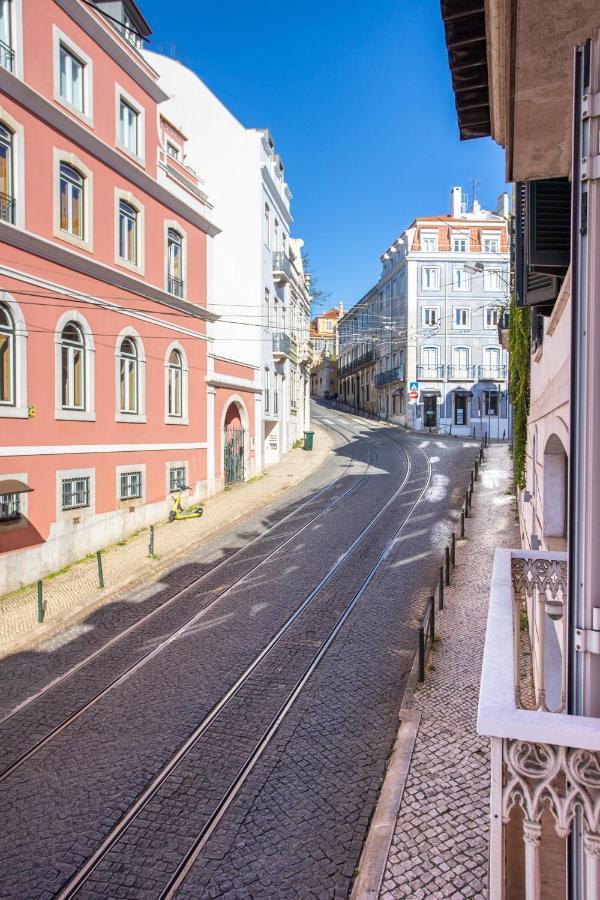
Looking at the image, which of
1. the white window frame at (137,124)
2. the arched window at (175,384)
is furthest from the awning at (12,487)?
the white window frame at (137,124)

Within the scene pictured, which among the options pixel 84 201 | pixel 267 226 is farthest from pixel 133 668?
pixel 267 226

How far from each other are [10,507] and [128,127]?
37.2 ft

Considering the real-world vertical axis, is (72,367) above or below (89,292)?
below

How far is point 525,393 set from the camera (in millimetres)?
13922

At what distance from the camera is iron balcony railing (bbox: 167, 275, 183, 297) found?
63.1 ft

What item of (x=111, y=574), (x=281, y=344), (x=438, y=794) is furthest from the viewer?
(x=281, y=344)

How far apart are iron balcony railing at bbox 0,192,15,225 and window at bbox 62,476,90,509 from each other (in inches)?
229

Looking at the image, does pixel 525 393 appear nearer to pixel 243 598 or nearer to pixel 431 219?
pixel 243 598

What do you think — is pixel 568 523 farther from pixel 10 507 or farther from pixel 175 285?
pixel 175 285

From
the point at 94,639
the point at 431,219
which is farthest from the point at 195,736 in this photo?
the point at 431,219

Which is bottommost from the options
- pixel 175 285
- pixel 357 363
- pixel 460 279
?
pixel 175 285

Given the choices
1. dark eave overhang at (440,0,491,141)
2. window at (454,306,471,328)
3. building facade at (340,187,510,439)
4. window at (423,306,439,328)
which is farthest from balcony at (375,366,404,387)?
dark eave overhang at (440,0,491,141)

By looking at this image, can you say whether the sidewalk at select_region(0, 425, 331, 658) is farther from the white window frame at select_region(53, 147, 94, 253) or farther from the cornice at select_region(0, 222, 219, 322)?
the white window frame at select_region(53, 147, 94, 253)

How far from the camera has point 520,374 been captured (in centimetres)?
1448
